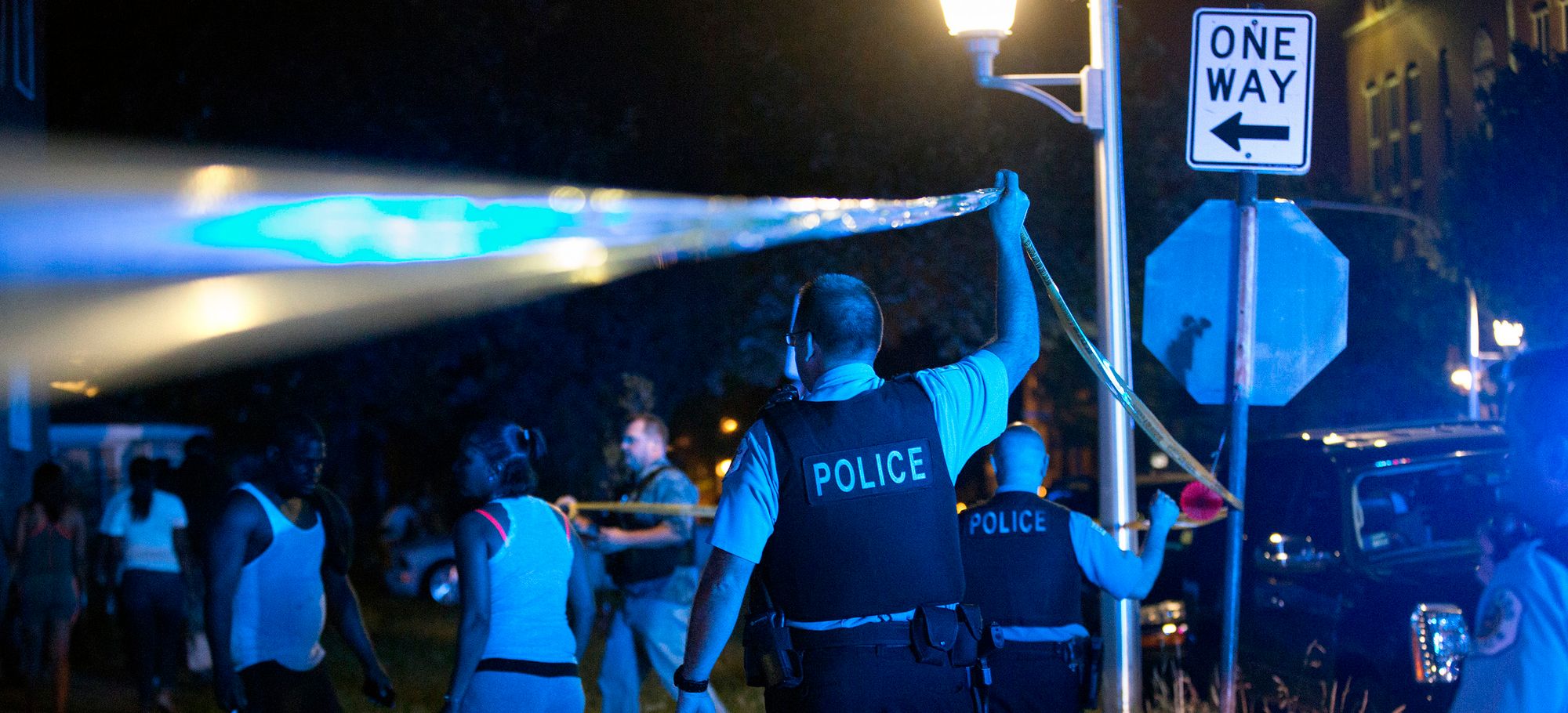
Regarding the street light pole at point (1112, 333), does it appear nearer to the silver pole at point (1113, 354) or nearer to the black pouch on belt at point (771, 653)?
the silver pole at point (1113, 354)

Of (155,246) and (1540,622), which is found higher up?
(155,246)

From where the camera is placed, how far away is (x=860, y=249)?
766 inches

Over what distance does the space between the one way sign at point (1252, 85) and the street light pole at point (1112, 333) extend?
794mm

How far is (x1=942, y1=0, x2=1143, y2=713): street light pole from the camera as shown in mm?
6340

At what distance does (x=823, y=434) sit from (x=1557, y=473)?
1584 millimetres

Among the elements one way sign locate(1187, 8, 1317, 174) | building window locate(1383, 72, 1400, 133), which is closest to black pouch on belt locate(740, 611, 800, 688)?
one way sign locate(1187, 8, 1317, 174)

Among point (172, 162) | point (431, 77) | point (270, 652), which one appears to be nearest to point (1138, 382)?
point (431, 77)

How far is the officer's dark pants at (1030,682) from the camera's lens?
496 centimetres

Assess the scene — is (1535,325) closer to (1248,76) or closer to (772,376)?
(772,376)

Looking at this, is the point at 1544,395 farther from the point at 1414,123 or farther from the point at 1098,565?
the point at 1414,123

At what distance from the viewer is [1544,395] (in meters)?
2.87

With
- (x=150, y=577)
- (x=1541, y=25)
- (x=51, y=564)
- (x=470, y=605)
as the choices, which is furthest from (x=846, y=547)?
(x=1541, y=25)

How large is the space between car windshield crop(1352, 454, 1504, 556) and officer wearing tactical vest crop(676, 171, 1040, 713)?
3916 millimetres

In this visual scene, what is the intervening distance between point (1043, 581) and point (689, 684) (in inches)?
70.9
